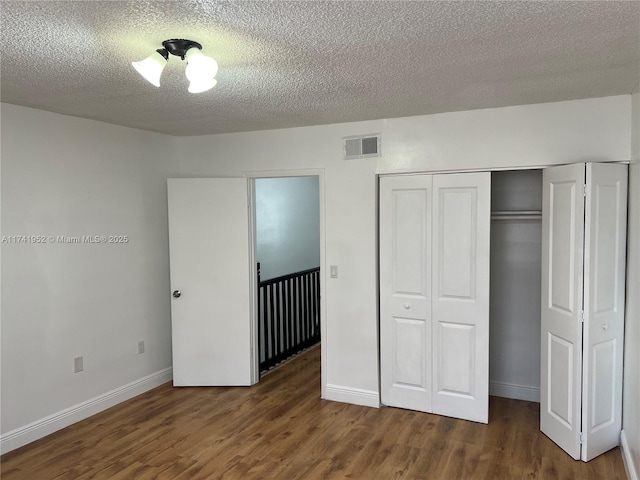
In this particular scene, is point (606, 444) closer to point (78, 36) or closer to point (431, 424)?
point (431, 424)

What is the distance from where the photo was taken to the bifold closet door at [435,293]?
354 centimetres

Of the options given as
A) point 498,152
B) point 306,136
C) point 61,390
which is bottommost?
point 61,390

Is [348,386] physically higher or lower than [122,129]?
lower

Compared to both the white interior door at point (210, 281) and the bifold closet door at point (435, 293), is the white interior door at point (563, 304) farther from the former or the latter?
the white interior door at point (210, 281)

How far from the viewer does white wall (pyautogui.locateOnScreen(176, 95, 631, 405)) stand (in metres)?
3.18

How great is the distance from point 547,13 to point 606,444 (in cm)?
272

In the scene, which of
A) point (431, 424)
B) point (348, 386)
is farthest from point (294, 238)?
point (431, 424)

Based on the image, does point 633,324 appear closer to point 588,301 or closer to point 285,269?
point 588,301

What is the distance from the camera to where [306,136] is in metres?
4.07

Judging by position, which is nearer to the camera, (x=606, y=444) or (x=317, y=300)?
(x=606, y=444)

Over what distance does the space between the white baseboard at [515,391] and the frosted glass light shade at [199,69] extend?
3.51m

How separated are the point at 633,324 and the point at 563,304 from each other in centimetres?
39

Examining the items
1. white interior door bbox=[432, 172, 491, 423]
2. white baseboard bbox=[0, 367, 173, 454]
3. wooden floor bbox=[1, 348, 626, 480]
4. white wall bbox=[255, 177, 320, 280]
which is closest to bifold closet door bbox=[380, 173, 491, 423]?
white interior door bbox=[432, 172, 491, 423]

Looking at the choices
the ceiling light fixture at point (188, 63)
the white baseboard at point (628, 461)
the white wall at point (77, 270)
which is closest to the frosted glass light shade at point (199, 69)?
the ceiling light fixture at point (188, 63)
